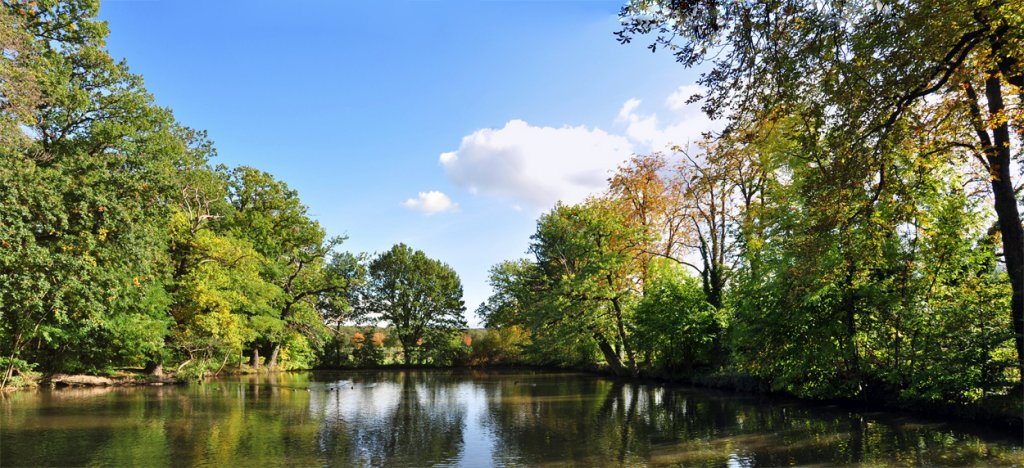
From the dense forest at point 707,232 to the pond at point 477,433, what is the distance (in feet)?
7.28

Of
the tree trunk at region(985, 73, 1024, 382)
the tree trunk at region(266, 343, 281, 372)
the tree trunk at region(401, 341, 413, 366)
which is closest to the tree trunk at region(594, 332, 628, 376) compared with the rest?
the tree trunk at region(985, 73, 1024, 382)

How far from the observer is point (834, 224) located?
947 centimetres

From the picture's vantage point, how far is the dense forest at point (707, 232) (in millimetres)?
7148

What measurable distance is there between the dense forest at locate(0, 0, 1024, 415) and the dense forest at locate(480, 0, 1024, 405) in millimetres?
59

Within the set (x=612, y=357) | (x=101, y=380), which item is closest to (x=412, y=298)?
(x=612, y=357)

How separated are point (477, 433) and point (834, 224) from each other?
8.44m

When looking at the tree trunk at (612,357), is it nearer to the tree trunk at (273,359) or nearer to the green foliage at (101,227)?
the green foliage at (101,227)

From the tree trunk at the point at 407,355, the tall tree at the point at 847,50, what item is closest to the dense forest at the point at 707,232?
the tall tree at the point at 847,50

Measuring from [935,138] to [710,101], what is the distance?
21.5 ft

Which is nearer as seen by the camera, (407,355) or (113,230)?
(113,230)

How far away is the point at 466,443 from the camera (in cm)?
1181

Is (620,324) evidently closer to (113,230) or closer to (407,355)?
(113,230)

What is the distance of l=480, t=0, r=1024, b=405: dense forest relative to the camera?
22.4 ft

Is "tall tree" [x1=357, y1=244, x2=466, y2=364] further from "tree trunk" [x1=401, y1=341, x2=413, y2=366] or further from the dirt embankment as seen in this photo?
the dirt embankment
